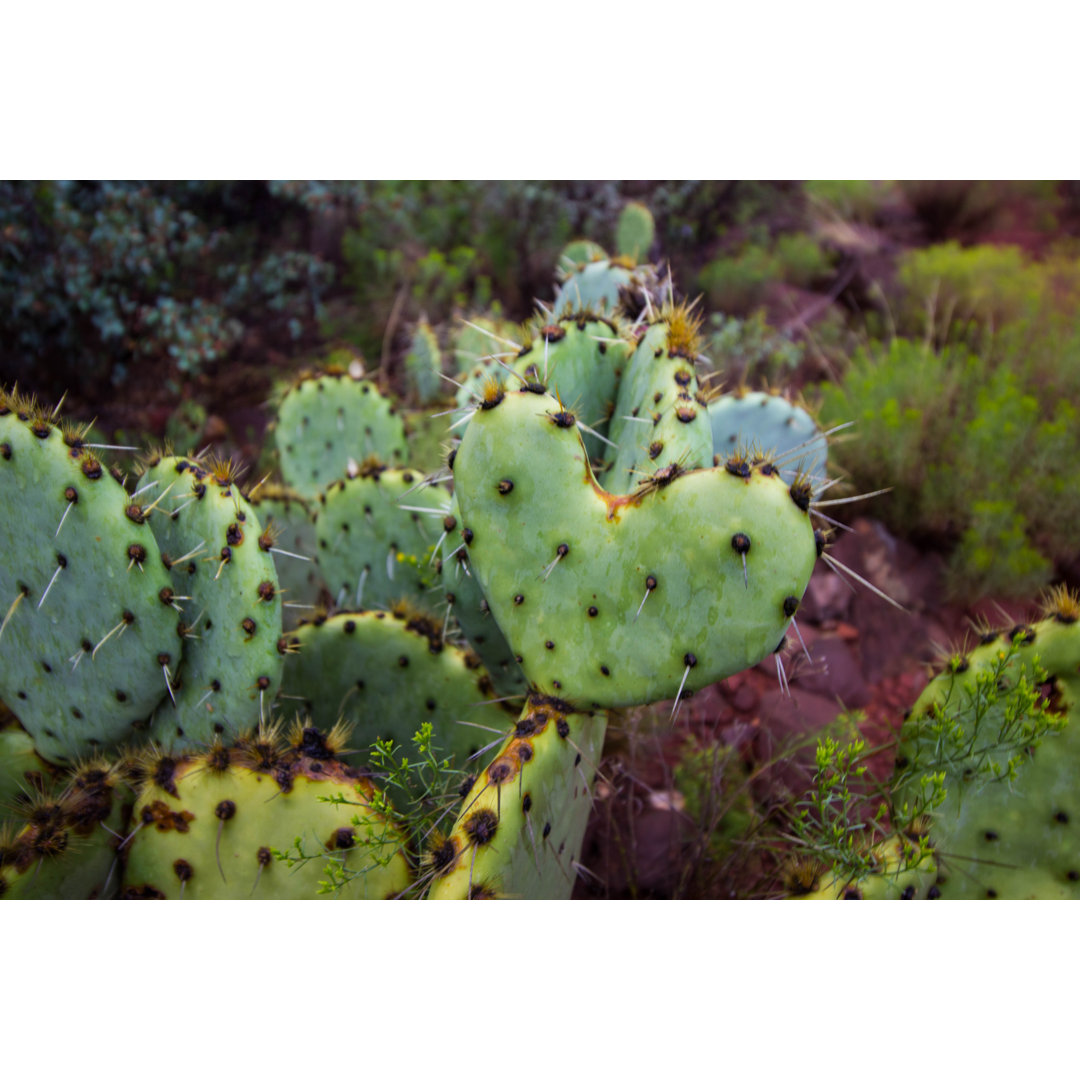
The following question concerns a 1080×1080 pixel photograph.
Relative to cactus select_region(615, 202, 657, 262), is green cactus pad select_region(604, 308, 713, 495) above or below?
below

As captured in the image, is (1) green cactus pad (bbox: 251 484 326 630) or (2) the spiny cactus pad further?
(1) green cactus pad (bbox: 251 484 326 630)

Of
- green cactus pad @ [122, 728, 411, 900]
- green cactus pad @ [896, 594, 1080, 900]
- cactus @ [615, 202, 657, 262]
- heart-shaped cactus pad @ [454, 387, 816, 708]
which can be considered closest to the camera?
heart-shaped cactus pad @ [454, 387, 816, 708]

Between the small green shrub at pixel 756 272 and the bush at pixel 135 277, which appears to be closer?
the bush at pixel 135 277

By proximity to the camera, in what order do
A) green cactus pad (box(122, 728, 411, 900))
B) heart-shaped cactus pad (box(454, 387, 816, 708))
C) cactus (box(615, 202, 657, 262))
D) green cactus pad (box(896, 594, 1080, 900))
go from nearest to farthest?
heart-shaped cactus pad (box(454, 387, 816, 708)) → green cactus pad (box(122, 728, 411, 900)) → green cactus pad (box(896, 594, 1080, 900)) → cactus (box(615, 202, 657, 262))

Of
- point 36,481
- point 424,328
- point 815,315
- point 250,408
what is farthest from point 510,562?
point 815,315

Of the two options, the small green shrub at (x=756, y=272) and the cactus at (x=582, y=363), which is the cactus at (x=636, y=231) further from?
the cactus at (x=582, y=363)

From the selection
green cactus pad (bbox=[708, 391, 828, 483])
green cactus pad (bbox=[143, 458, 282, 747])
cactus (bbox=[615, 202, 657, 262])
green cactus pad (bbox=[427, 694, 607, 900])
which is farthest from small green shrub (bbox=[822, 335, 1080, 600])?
green cactus pad (bbox=[143, 458, 282, 747])

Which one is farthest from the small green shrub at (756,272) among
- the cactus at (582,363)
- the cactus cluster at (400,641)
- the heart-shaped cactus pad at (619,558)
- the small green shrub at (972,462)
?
the heart-shaped cactus pad at (619,558)

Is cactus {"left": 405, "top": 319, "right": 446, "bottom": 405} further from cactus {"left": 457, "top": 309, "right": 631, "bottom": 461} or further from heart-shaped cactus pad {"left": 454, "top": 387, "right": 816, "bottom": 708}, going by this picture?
heart-shaped cactus pad {"left": 454, "top": 387, "right": 816, "bottom": 708}
